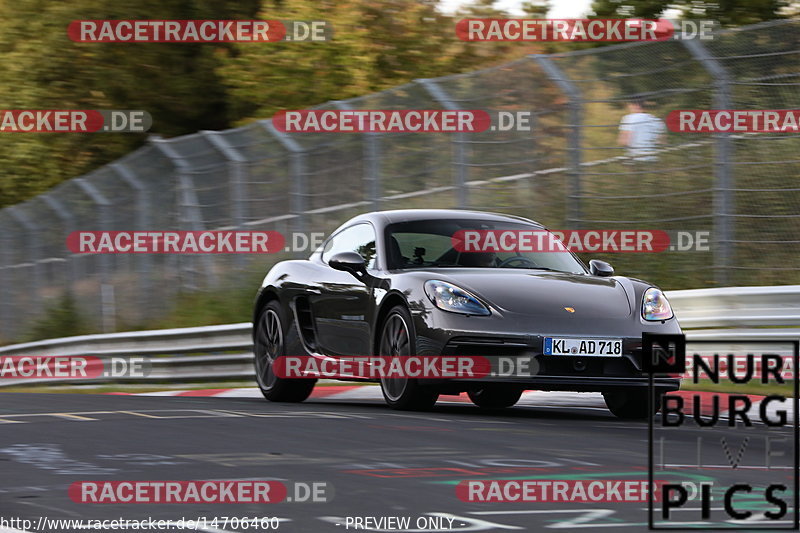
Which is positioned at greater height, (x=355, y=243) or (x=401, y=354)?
(x=355, y=243)

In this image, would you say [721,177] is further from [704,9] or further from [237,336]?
[704,9]

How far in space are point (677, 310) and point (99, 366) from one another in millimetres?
9088

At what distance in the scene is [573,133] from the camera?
44.5 ft

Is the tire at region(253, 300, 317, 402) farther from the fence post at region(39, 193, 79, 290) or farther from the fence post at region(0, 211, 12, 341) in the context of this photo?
the fence post at region(0, 211, 12, 341)

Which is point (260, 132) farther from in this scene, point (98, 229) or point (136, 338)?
point (98, 229)

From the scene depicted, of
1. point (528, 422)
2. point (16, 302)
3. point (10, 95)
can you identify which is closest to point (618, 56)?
point (528, 422)

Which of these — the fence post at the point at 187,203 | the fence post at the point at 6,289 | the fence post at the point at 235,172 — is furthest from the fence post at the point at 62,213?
the fence post at the point at 235,172

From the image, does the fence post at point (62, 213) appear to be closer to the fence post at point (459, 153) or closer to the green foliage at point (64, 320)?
the green foliage at point (64, 320)

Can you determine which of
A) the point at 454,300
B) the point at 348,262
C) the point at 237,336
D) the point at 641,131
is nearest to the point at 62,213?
the point at 237,336

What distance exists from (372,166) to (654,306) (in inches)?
277

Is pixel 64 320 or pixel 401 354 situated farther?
pixel 64 320

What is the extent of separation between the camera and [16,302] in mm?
26312

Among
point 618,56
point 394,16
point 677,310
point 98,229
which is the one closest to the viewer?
point 677,310

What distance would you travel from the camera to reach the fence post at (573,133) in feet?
44.2
